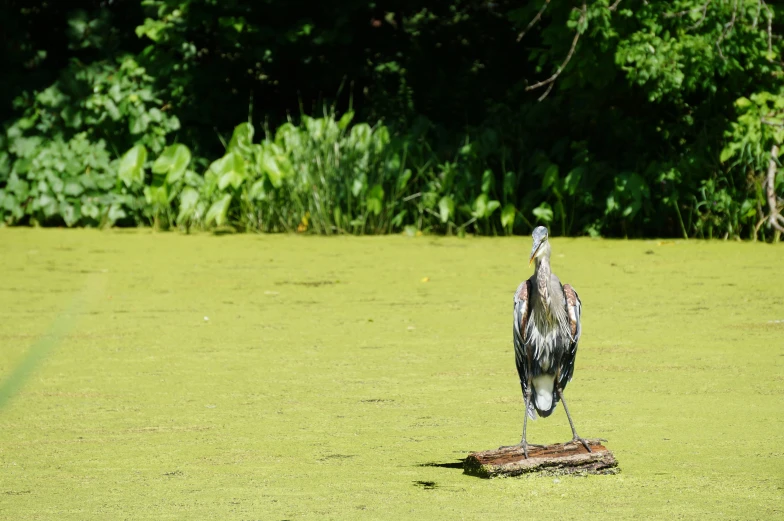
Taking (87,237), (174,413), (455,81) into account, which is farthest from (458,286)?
(455,81)

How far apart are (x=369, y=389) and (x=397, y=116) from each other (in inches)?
257

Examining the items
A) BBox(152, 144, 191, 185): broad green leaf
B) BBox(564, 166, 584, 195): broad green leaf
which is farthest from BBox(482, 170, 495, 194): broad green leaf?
BBox(152, 144, 191, 185): broad green leaf

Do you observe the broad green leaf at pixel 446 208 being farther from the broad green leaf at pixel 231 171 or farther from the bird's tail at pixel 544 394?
the bird's tail at pixel 544 394

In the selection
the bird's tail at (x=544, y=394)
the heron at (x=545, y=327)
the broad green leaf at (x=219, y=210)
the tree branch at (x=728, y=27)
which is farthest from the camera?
the broad green leaf at (x=219, y=210)

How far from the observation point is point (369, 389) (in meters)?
4.32

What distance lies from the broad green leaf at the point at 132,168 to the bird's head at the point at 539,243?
7.48 m

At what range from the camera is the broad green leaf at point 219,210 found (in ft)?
31.6

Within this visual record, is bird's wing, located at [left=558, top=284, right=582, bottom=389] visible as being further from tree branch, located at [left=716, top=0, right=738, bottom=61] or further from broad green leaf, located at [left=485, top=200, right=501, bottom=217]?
broad green leaf, located at [left=485, top=200, right=501, bottom=217]

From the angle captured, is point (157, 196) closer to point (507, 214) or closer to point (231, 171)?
point (231, 171)

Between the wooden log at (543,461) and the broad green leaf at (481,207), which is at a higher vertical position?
the broad green leaf at (481,207)

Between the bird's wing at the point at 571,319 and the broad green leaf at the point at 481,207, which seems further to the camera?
the broad green leaf at the point at 481,207

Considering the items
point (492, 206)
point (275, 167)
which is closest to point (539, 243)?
point (492, 206)

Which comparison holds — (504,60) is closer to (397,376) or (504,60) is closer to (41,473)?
(397,376)

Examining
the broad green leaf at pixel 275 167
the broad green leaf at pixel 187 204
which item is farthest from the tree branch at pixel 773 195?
the broad green leaf at pixel 187 204
